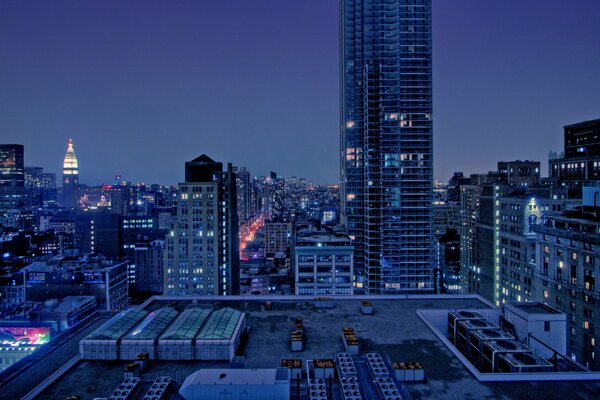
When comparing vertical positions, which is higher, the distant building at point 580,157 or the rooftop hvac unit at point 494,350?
the distant building at point 580,157

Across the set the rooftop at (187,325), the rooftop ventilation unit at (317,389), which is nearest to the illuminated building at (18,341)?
the rooftop at (187,325)

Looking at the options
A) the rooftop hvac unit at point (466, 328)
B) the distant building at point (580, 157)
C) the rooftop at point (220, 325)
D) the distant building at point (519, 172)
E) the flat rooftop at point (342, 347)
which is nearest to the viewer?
the flat rooftop at point (342, 347)

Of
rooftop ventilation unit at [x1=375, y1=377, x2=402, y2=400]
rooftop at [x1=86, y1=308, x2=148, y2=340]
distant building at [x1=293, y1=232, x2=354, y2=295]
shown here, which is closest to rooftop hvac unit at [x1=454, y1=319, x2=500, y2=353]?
rooftop ventilation unit at [x1=375, y1=377, x2=402, y2=400]

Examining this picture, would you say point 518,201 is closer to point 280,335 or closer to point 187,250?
point 280,335

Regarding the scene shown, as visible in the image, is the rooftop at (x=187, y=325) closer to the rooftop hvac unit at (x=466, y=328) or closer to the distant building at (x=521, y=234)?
the rooftop hvac unit at (x=466, y=328)

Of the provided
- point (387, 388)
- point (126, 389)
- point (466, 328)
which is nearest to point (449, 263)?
point (466, 328)

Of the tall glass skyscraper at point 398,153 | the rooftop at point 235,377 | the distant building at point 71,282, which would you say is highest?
the tall glass skyscraper at point 398,153

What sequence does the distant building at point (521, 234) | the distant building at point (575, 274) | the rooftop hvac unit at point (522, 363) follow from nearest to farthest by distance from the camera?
the rooftop hvac unit at point (522, 363) < the distant building at point (575, 274) < the distant building at point (521, 234)
